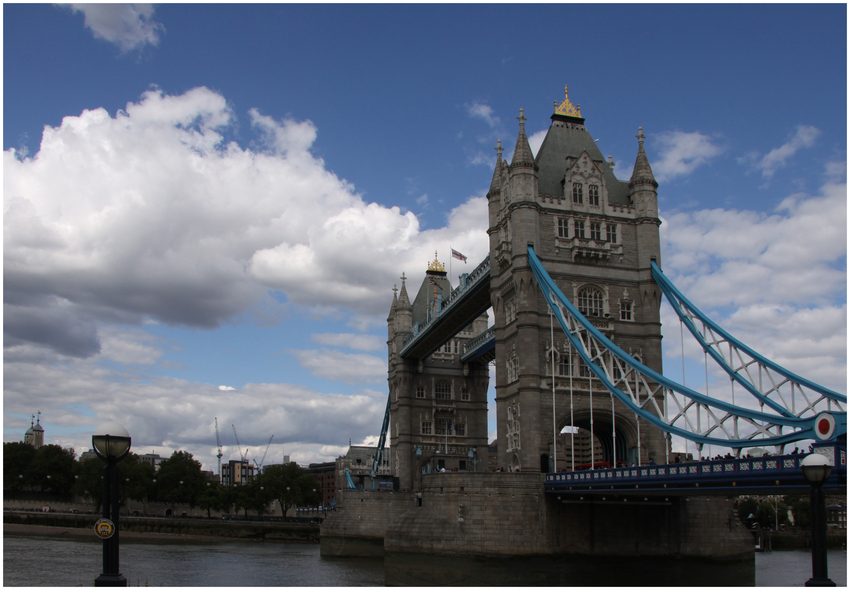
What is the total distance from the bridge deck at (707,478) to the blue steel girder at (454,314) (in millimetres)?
18951

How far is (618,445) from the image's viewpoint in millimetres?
46688

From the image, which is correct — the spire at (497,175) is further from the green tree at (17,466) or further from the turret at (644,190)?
the green tree at (17,466)

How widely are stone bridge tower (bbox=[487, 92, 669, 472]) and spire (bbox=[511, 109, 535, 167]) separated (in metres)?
0.07

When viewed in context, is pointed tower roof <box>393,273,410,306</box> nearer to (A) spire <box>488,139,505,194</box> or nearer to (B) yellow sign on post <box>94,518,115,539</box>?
Answer: (A) spire <box>488,139,505,194</box>

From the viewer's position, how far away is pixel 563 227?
47.2 m

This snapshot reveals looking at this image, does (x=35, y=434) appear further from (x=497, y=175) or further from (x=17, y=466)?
(x=497, y=175)

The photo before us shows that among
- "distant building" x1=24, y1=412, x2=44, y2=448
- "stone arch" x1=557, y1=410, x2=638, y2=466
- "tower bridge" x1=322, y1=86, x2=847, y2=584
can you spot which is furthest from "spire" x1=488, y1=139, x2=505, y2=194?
"distant building" x1=24, y1=412, x2=44, y2=448

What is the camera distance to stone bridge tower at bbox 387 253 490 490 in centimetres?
7381

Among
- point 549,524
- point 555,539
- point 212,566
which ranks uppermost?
point 549,524

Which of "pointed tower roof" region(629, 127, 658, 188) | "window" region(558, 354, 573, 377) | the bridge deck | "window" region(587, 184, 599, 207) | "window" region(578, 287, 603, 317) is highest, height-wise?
"pointed tower roof" region(629, 127, 658, 188)

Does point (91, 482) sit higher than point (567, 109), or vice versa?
point (567, 109)

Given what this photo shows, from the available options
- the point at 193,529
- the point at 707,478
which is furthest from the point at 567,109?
the point at 193,529

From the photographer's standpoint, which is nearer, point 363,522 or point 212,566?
point 212,566

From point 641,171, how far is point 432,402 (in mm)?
35166
